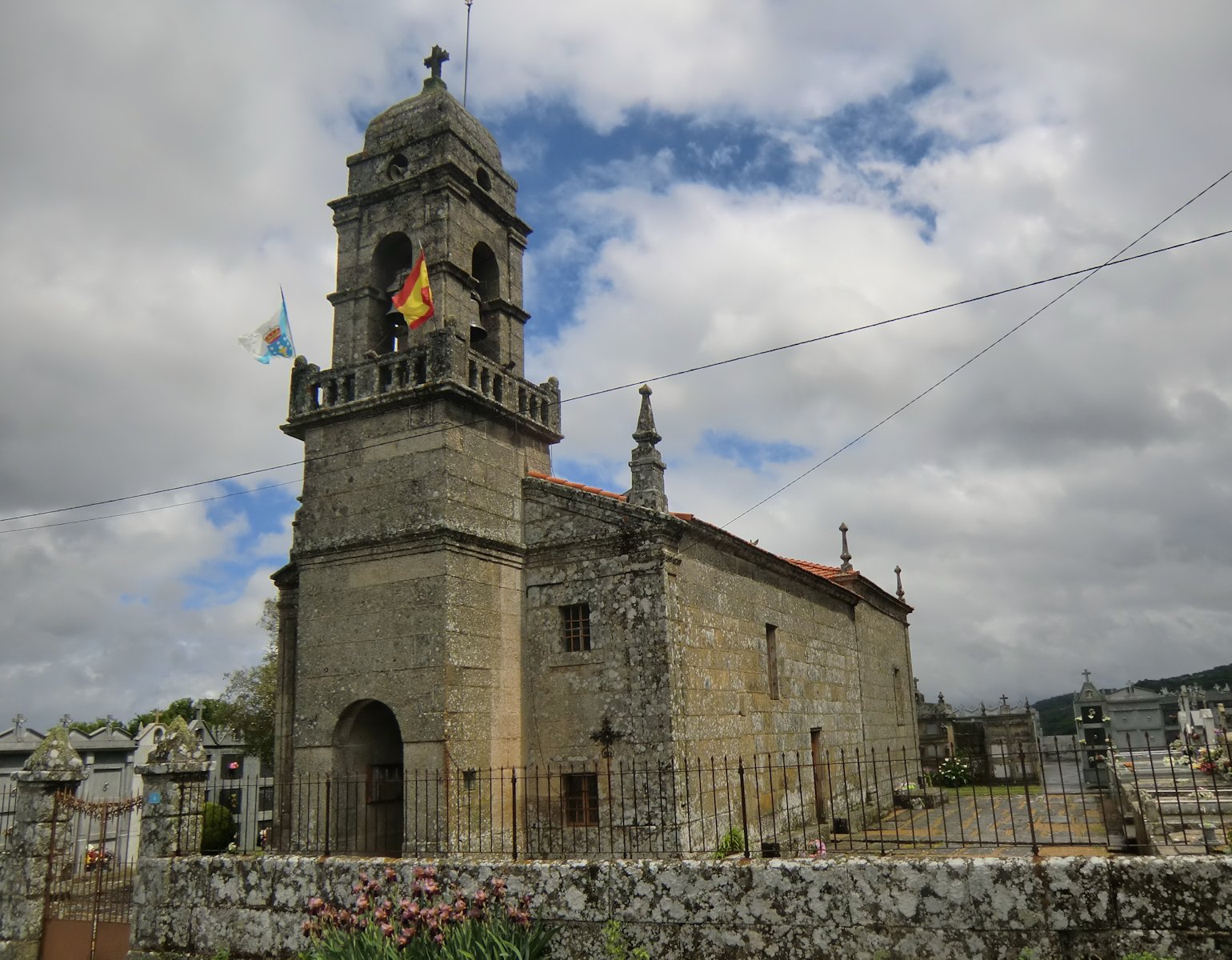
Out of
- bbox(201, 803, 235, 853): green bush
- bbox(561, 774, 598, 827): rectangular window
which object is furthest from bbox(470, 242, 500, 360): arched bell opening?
bbox(201, 803, 235, 853): green bush

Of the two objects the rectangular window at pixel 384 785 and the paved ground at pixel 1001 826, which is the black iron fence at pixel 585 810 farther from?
the paved ground at pixel 1001 826

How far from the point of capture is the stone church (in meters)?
14.9

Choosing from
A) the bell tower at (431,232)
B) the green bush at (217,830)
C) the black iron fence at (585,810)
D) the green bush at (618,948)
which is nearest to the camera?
the green bush at (618,948)

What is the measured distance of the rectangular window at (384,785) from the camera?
615 inches

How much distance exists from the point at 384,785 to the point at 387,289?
9.17 metres

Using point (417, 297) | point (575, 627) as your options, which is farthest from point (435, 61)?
point (575, 627)

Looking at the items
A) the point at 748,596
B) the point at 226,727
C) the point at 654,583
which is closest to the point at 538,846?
the point at 654,583

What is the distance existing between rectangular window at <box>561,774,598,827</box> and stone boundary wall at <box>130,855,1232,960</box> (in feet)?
20.3

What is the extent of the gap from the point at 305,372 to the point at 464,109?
6344 mm

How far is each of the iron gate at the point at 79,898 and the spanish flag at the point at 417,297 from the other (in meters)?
8.53

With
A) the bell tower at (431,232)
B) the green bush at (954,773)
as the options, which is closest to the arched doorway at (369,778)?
the bell tower at (431,232)

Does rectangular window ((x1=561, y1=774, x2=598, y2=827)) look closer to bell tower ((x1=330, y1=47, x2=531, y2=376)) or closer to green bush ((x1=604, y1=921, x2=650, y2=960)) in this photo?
green bush ((x1=604, y1=921, x2=650, y2=960))

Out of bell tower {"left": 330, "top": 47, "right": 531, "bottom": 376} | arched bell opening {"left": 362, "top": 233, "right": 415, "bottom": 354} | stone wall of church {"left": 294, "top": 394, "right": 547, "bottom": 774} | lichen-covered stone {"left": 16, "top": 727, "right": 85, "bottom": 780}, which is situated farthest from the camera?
arched bell opening {"left": 362, "top": 233, "right": 415, "bottom": 354}

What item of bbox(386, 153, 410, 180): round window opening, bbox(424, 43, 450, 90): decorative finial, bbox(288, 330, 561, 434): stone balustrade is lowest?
bbox(288, 330, 561, 434): stone balustrade
